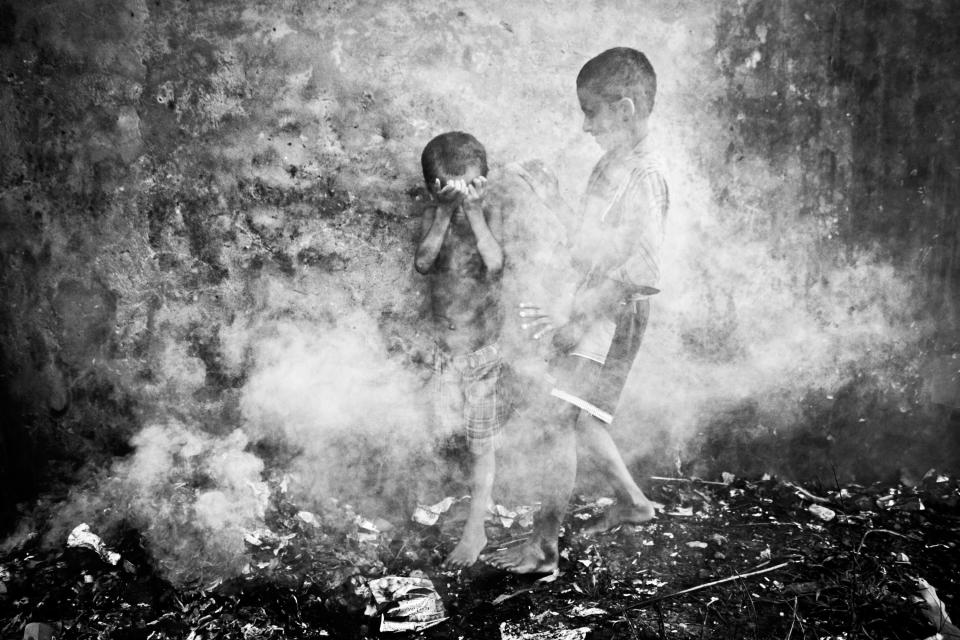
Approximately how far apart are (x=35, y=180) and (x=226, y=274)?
124 centimetres

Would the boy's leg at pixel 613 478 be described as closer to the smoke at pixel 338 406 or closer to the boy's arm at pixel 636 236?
the boy's arm at pixel 636 236

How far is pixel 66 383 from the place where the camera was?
11.4ft

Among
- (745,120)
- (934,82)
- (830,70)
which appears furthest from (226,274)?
(934,82)

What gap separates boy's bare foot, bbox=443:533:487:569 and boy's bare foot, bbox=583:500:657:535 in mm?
687

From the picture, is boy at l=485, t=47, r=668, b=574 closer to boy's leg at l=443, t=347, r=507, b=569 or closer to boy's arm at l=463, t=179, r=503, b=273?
boy's leg at l=443, t=347, r=507, b=569

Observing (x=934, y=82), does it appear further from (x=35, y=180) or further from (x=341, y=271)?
(x=35, y=180)

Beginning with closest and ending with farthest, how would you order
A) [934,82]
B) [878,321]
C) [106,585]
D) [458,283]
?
[106,585] → [458,283] → [934,82] → [878,321]

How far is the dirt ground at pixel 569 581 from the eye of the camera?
2.58 meters

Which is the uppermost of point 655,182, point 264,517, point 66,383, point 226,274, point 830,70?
point 830,70

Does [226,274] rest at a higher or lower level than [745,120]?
lower

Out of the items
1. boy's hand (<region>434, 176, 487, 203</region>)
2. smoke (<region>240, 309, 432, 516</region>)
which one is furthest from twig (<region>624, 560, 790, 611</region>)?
boy's hand (<region>434, 176, 487, 203</region>)

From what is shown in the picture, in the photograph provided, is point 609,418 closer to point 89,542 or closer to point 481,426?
point 481,426

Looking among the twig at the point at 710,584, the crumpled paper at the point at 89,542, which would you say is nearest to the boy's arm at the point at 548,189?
the twig at the point at 710,584

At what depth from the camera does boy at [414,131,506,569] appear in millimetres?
3055
